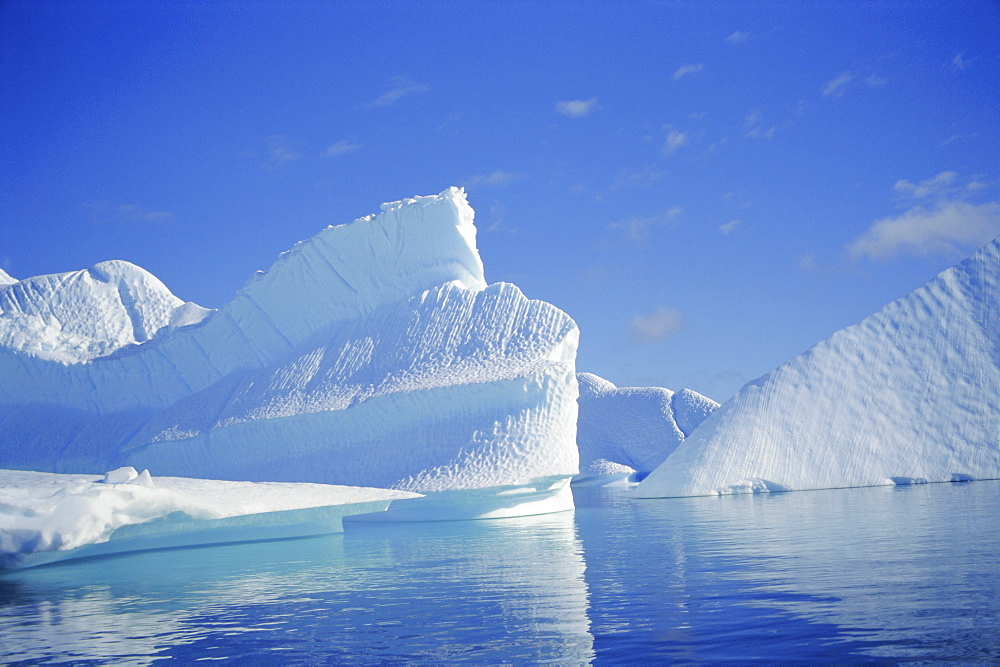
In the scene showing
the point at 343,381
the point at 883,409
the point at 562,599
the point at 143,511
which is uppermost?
the point at 343,381

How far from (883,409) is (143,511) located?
1393 cm

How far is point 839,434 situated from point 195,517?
12.7m

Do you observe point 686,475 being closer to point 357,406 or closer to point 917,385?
point 917,385

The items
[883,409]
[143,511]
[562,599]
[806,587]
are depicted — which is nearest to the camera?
[806,587]

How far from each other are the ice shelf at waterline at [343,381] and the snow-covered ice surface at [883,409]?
13.2ft

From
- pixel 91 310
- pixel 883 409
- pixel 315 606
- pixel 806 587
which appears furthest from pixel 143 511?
pixel 91 310

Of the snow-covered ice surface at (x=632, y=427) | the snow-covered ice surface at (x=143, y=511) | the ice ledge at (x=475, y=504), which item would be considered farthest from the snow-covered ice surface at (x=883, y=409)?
the snow-covered ice surface at (x=632, y=427)

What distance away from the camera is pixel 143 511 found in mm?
8094

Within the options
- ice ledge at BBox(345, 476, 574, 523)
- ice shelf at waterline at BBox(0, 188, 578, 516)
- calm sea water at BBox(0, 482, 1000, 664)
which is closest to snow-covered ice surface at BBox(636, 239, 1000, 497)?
ice shelf at waterline at BBox(0, 188, 578, 516)

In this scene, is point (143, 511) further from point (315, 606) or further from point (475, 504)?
point (475, 504)

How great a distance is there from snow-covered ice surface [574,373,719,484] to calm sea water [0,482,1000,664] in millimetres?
26359

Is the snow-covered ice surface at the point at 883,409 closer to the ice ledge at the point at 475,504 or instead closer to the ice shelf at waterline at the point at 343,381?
the ice shelf at waterline at the point at 343,381

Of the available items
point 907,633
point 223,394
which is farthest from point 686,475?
point 907,633

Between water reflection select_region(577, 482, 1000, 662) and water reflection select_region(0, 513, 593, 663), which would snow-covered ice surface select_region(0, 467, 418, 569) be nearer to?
water reflection select_region(0, 513, 593, 663)
